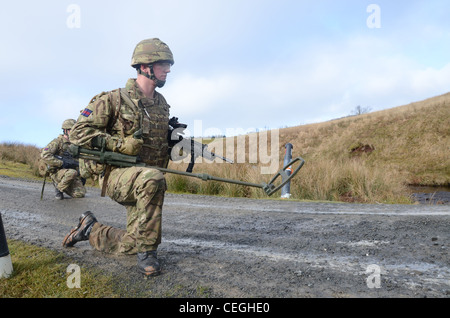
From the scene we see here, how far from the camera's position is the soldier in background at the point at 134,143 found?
341 cm

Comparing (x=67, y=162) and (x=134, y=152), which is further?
(x=67, y=162)

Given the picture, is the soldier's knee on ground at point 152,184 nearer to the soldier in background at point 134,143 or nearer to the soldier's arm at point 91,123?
the soldier in background at point 134,143

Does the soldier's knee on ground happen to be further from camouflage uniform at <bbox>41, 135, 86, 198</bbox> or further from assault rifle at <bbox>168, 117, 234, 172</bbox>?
camouflage uniform at <bbox>41, 135, 86, 198</bbox>

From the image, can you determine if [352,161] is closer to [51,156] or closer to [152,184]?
[51,156]

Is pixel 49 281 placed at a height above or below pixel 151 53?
below

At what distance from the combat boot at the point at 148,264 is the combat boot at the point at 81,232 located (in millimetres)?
1080

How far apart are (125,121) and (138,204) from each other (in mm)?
974

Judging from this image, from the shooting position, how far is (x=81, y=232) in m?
4.10

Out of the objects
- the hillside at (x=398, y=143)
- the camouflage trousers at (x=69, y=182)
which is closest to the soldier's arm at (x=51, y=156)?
the camouflage trousers at (x=69, y=182)

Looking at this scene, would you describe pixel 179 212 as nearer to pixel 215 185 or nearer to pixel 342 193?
pixel 215 185

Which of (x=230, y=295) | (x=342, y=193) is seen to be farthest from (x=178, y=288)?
(x=342, y=193)

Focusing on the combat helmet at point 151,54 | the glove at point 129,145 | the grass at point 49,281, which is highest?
the combat helmet at point 151,54

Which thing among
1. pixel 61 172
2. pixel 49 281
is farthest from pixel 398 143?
pixel 49 281

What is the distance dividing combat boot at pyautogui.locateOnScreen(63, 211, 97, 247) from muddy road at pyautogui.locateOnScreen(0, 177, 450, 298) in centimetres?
10
